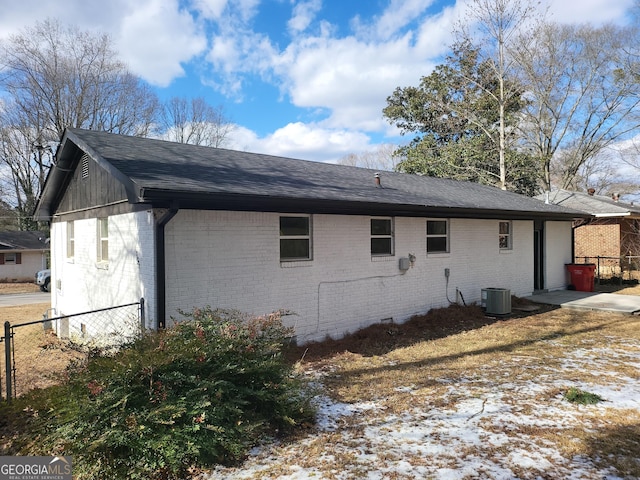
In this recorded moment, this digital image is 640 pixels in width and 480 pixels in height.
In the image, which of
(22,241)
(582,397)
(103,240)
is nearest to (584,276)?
(582,397)

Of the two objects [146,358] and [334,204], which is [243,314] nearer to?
[334,204]

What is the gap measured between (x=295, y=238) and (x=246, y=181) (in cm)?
141

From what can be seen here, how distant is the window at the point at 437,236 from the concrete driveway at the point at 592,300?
14.2 feet

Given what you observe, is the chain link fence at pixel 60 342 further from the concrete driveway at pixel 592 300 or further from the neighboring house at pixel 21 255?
the neighboring house at pixel 21 255

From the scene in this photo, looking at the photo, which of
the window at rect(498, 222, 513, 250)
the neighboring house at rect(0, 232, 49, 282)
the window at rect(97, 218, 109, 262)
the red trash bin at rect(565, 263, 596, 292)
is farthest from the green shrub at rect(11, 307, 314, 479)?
the neighboring house at rect(0, 232, 49, 282)

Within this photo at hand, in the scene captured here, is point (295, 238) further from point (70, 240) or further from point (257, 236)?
point (70, 240)

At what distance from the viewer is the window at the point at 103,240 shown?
862 cm

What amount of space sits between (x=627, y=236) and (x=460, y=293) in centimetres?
1582

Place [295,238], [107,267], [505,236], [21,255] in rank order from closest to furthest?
[295,238]
[107,267]
[505,236]
[21,255]

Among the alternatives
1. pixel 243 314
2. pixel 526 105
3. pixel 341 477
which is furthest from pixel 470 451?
pixel 526 105

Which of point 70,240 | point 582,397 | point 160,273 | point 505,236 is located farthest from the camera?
point 505,236

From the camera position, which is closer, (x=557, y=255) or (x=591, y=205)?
(x=557, y=255)

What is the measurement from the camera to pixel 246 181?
734 centimetres

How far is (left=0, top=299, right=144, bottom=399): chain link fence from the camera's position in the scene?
5.58 m
